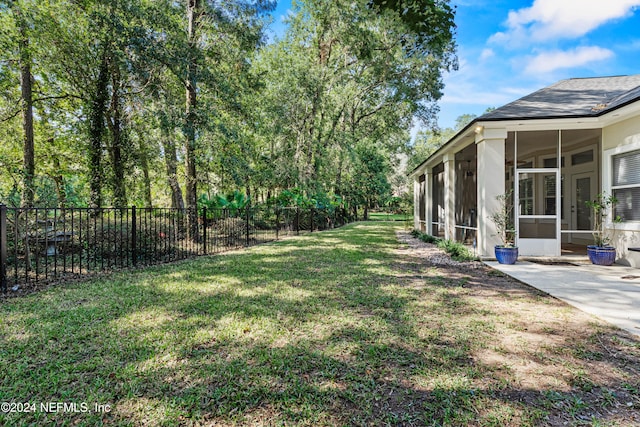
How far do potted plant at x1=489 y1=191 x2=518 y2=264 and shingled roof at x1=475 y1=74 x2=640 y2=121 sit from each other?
2004 mm

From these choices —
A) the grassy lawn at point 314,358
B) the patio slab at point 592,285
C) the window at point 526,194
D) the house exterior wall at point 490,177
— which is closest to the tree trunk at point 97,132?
the grassy lawn at point 314,358

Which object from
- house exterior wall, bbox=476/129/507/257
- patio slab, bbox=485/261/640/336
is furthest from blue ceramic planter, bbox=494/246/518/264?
house exterior wall, bbox=476/129/507/257

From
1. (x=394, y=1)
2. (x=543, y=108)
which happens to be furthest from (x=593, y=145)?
(x=394, y=1)

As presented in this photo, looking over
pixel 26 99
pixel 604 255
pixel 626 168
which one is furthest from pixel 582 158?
pixel 26 99

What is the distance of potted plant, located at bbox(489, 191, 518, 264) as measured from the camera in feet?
23.3

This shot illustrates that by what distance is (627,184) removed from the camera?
22.1 ft

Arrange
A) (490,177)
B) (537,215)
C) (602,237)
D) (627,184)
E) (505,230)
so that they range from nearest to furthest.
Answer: (627,184) → (602,237) → (505,230) → (490,177) → (537,215)

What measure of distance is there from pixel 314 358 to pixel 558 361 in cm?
216

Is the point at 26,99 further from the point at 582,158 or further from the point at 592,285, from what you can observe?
the point at 582,158

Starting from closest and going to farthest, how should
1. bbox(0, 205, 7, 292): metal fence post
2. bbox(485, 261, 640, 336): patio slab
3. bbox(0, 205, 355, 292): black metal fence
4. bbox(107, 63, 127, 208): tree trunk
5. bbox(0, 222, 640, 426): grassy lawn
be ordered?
bbox(0, 222, 640, 426): grassy lawn → bbox(485, 261, 640, 336): patio slab → bbox(0, 205, 7, 292): metal fence post → bbox(0, 205, 355, 292): black metal fence → bbox(107, 63, 127, 208): tree trunk

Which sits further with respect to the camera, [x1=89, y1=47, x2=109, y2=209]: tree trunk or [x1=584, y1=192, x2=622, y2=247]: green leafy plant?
[x1=89, y1=47, x2=109, y2=209]: tree trunk

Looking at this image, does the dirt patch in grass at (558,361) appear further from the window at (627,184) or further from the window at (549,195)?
the window at (549,195)

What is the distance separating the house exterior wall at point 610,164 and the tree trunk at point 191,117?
1031 cm

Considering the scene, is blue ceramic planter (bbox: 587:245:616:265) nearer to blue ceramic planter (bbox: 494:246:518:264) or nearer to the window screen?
the window screen
